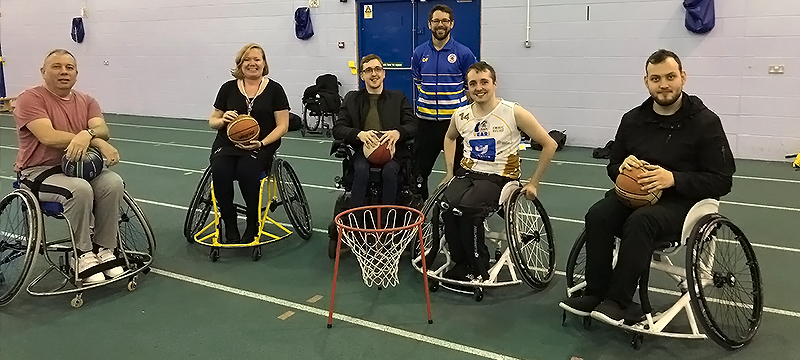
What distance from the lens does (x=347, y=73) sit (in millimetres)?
8820

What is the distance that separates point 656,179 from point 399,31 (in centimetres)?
620

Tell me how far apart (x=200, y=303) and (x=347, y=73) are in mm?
6103

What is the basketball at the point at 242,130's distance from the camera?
359 cm

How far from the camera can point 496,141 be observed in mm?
3186

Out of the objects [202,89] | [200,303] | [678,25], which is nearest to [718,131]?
[200,303]

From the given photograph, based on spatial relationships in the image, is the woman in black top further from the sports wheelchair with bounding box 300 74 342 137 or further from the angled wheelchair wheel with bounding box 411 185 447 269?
the sports wheelchair with bounding box 300 74 342 137

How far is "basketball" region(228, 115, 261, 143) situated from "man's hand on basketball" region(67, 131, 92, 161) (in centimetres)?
75

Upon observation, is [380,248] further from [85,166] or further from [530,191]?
[85,166]

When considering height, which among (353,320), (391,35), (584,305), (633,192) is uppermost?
(391,35)

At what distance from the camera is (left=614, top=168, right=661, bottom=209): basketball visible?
254 centimetres

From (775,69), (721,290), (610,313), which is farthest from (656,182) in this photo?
(775,69)

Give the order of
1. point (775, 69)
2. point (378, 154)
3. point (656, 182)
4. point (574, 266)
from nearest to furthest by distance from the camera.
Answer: point (656, 182), point (574, 266), point (378, 154), point (775, 69)

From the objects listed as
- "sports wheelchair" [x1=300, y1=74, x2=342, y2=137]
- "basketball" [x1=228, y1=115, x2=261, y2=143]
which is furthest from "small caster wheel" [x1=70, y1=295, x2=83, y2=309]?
"sports wheelchair" [x1=300, y1=74, x2=342, y2=137]

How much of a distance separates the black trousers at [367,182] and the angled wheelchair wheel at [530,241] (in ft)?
2.33
